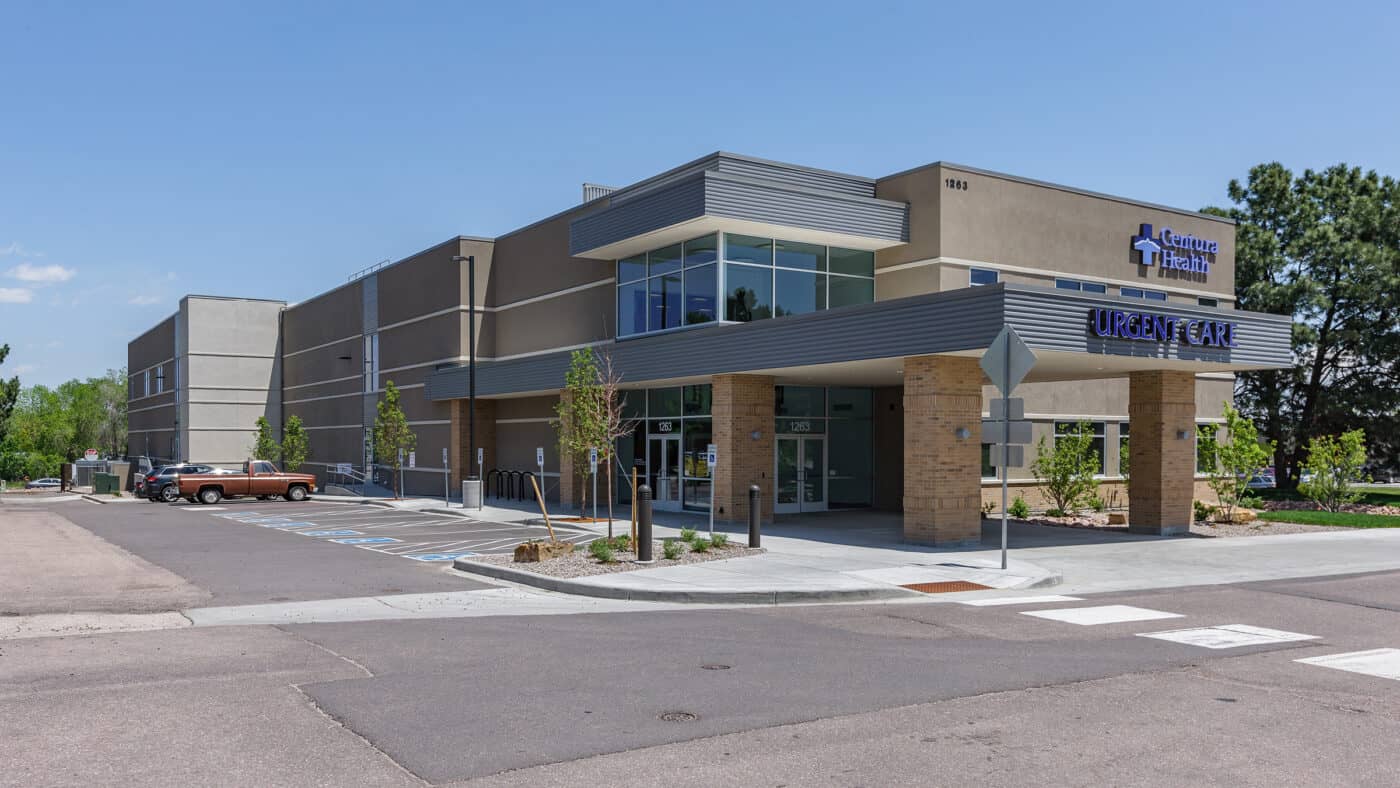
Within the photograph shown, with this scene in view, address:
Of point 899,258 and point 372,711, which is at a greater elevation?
point 899,258

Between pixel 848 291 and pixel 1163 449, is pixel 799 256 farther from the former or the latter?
pixel 1163 449

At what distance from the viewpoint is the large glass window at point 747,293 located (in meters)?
26.4

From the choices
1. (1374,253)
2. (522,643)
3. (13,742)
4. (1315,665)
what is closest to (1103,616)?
(1315,665)

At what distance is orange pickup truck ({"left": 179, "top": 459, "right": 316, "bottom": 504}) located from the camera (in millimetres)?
38594

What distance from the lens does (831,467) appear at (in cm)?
2897

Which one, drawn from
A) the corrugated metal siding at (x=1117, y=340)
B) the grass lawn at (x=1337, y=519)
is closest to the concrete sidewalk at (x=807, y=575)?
the corrugated metal siding at (x=1117, y=340)

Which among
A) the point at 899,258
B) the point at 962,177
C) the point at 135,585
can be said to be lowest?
the point at 135,585

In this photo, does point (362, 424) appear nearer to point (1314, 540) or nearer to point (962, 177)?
point (962, 177)

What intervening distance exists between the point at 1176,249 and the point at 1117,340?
1459 centimetres

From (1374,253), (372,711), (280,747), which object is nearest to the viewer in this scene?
(280,747)

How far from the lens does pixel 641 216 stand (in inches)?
1073

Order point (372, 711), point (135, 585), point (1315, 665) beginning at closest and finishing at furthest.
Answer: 1. point (372, 711)
2. point (1315, 665)
3. point (135, 585)

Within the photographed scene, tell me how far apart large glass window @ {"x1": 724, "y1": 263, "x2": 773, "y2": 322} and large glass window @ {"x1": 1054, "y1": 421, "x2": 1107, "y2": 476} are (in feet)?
31.8

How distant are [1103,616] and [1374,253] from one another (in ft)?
122
